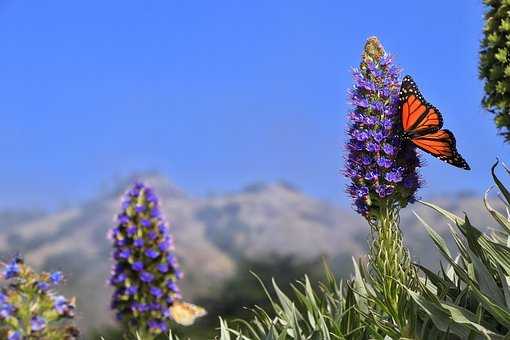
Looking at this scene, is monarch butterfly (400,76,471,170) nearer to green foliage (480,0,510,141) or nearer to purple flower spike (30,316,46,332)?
purple flower spike (30,316,46,332)

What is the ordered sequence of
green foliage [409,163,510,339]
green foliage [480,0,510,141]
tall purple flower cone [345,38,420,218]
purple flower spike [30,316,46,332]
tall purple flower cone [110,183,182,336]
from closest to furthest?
1. green foliage [409,163,510,339]
2. tall purple flower cone [345,38,420,218]
3. purple flower spike [30,316,46,332]
4. tall purple flower cone [110,183,182,336]
5. green foliage [480,0,510,141]

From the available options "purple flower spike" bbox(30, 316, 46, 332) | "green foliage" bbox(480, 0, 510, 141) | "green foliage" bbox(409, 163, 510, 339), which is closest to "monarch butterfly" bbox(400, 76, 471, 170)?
"green foliage" bbox(409, 163, 510, 339)

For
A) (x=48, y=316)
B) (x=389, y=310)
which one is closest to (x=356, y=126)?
(x=389, y=310)

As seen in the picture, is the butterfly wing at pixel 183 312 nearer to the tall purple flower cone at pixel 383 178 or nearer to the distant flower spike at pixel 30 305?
the distant flower spike at pixel 30 305

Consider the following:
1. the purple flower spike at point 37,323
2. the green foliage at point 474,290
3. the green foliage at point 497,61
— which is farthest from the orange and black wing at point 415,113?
the green foliage at point 497,61

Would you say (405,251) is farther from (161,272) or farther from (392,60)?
(161,272)

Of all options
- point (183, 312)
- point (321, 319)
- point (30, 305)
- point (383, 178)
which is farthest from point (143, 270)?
point (383, 178)

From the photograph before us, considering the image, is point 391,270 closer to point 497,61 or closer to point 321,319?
point 321,319
